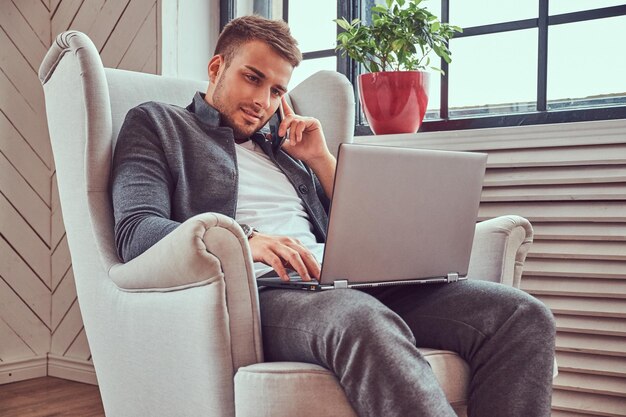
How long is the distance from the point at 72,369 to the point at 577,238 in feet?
6.02

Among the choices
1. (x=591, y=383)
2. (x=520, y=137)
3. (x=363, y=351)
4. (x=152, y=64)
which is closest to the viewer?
(x=363, y=351)

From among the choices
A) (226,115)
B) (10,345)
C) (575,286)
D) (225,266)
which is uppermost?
(226,115)

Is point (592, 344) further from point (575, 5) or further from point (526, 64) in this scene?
point (575, 5)

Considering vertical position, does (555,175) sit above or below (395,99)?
below

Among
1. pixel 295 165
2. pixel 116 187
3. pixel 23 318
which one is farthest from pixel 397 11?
pixel 23 318

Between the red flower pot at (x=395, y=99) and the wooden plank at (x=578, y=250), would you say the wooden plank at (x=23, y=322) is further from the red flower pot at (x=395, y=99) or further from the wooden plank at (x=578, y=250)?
the wooden plank at (x=578, y=250)

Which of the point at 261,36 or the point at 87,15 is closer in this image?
the point at 261,36

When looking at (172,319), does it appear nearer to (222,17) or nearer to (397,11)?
(397,11)

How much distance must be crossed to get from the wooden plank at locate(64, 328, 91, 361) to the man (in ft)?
4.45

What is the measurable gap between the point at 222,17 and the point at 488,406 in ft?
6.22

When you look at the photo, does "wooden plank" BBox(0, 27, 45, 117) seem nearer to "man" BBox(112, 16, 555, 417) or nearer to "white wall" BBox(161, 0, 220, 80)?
"white wall" BBox(161, 0, 220, 80)

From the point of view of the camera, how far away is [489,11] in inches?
88.7

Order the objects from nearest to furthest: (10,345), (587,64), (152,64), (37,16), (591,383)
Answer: (591,383)
(587,64)
(152,64)
(10,345)
(37,16)

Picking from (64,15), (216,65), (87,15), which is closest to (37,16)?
(64,15)
